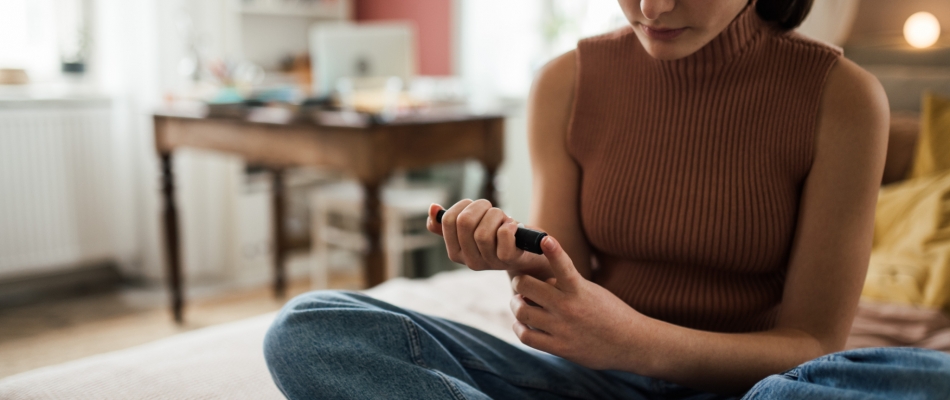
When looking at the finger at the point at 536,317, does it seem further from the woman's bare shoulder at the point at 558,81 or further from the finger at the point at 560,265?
the woman's bare shoulder at the point at 558,81

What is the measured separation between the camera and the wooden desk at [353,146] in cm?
181

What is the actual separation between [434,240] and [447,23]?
1.16m

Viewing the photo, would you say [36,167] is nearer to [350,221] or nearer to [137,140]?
[137,140]

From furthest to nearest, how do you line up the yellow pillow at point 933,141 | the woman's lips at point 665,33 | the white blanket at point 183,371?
1. the yellow pillow at point 933,141
2. the white blanket at point 183,371
3. the woman's lips at point 665,33

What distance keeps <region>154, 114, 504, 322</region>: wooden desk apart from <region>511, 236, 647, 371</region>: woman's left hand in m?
1.14

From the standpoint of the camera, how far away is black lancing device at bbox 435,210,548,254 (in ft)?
2.07

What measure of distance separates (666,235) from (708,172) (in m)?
0.09

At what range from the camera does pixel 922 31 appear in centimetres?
192

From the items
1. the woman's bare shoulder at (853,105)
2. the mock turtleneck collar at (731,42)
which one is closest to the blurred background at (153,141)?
the mock turtleneck collar at (731,42)

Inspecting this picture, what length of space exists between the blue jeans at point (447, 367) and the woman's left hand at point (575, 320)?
9cm

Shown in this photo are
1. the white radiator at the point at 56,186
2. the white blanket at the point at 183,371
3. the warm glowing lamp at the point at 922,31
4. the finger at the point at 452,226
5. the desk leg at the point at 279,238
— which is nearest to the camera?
the finger at the point at 452,226

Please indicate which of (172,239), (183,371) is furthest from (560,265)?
(172,239)

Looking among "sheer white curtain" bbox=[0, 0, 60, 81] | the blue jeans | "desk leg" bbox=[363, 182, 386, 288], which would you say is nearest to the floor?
"sheer white curtain" bbox=[0, 0, 60, 81]

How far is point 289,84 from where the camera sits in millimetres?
3543
